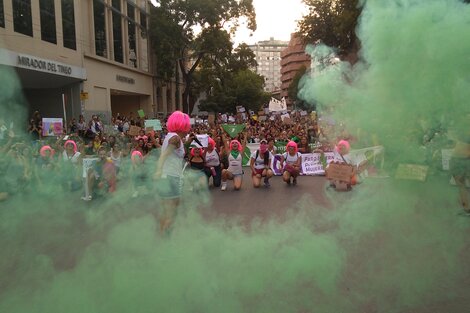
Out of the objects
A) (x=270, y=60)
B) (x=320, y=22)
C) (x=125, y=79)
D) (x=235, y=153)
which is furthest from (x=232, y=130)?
(x=270, y=60)

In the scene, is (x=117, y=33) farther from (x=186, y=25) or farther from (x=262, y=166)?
(x=262, y=166)

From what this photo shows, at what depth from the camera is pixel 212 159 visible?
9852 millimetres

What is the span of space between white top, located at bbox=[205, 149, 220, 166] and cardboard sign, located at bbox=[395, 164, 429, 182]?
673cm

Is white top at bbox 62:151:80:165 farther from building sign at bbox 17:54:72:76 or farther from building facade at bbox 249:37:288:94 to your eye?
building facade at bbox 249:37:288:94

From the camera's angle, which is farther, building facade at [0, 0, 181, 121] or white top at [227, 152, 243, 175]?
building facade at [0, 0, 181, 121]

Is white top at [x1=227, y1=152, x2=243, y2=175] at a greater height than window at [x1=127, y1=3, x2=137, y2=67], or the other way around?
window at [x1=127, y1=3, x2=137, y2=67]

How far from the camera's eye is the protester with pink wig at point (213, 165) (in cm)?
977

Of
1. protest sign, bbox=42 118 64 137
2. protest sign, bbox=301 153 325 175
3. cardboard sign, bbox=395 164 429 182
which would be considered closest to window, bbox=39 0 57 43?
protest sign, bbox=42 118 64 137

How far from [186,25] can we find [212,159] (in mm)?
24711

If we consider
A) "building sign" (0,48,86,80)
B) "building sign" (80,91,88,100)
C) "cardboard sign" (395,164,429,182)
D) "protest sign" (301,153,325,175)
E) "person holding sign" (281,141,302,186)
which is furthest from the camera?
"building sign" (80,91,88,100)

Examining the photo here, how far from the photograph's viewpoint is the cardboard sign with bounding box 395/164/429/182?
321 cm

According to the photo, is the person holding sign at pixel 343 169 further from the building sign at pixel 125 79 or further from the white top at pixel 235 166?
the building sign at pixel 125 79

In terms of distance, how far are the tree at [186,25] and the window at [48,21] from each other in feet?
43.2

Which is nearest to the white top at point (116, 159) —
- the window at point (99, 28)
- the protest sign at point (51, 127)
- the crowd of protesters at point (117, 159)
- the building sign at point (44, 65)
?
the crowd of protesters at point (117, 159)
